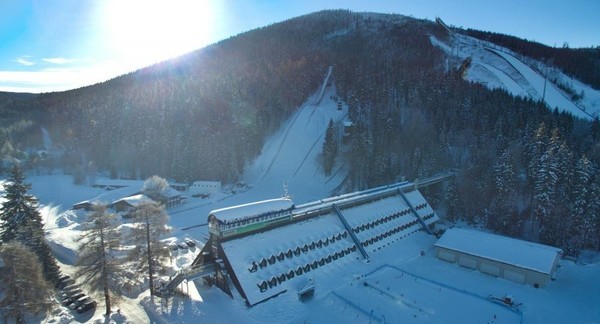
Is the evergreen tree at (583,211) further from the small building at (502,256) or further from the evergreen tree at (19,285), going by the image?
the evergreen tree at (19,285)

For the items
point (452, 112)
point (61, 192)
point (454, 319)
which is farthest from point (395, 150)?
point (61, 192)

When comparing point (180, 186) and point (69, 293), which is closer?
point (69, 293)

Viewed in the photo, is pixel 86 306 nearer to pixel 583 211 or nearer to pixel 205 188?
pixel 205 188

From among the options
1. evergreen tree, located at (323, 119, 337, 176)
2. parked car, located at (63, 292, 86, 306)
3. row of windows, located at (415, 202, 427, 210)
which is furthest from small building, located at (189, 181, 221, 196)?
parked car, located at (63, 292, 86, 306)

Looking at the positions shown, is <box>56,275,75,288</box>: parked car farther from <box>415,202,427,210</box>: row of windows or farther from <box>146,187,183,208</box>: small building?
<box>415,202,427,210</box>: row of windows

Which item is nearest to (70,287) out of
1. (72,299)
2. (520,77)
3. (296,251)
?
(72,299)

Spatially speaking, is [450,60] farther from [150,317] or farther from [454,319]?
[150,317]
